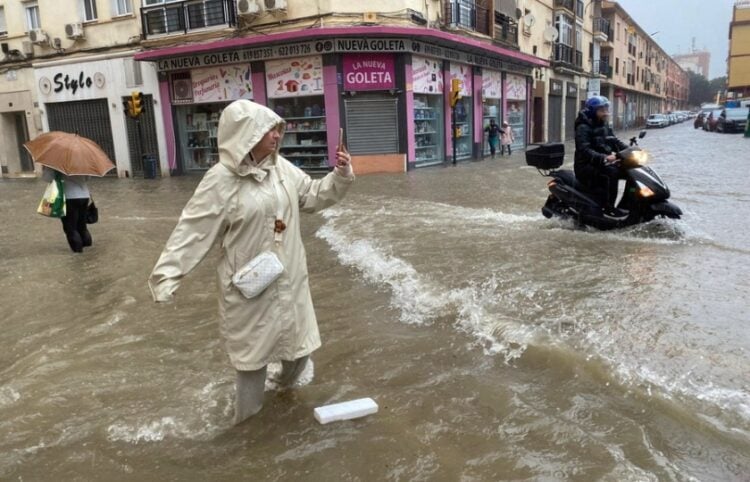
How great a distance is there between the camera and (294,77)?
18.5 metres

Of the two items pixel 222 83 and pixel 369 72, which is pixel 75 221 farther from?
pixel 222 83

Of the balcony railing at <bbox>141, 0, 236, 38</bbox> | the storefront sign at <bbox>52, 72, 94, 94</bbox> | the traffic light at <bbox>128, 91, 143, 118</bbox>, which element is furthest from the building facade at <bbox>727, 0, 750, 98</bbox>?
the traffic light at <bbox>128, 91, 143, 118</bbox>

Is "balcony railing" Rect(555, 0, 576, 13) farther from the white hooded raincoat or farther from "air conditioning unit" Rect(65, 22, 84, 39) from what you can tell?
the white hooded raincoat

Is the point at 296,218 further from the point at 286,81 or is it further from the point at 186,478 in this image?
the point at 286,81

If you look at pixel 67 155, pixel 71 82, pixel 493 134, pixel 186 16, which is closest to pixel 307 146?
pixel 186 16

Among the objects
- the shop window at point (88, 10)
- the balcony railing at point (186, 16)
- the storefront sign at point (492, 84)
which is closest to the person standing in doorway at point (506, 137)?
the storefront sign at point (492, 84)

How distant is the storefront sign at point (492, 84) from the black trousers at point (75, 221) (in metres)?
18.2

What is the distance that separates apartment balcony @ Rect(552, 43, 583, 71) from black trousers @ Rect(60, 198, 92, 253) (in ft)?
94.6

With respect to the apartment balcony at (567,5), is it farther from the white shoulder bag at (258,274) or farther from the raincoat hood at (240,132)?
the white shoulder bag at (258,274)

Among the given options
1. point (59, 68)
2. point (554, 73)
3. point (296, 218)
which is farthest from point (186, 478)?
point (554, 73)

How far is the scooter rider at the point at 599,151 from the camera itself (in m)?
7.50

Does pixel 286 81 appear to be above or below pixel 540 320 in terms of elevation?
above

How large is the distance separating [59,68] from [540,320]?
914 inches

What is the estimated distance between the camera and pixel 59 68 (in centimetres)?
2280
